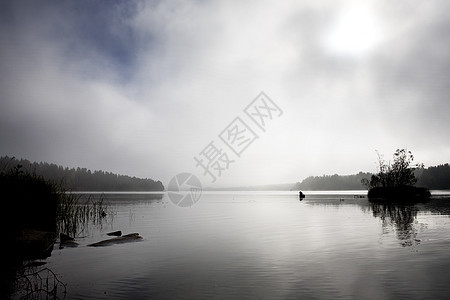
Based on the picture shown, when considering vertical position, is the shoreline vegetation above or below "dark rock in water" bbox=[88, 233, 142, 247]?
above

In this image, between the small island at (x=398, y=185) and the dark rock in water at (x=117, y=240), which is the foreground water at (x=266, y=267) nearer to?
the dark rock in water at (x=117, y=240)

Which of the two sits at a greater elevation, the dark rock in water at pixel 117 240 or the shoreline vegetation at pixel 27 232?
the shoreline vegetation at pixel 27 232

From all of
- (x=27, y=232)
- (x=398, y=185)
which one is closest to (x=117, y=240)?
(x=27, y=232)

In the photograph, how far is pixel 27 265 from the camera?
737 inches

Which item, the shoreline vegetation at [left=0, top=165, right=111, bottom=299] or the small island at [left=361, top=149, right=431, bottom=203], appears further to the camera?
the small island at [left=361, top=149, right=431, bottom=203]

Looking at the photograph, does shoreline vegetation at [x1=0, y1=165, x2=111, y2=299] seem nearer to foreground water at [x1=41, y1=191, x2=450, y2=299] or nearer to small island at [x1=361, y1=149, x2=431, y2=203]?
foreground water at [x1=41, y1=191, x2=450, y2=299]

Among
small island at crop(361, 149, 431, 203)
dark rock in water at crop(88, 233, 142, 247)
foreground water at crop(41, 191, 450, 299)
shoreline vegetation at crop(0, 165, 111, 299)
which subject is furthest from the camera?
small island at crop(361, 149, 431, 203)

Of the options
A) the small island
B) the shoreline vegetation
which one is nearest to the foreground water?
the shoreline vegetation

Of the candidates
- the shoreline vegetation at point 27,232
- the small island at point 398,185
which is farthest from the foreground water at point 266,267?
the small island at point 398,185

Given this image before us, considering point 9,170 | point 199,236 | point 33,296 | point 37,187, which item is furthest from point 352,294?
point 9,170

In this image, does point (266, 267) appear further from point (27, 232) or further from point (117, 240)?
point (27, 232)

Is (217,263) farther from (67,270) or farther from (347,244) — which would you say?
(347,244)

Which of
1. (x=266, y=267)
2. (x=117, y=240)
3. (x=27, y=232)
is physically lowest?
(x=266, y=267)

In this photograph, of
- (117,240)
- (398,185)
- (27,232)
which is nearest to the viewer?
(27,232)
